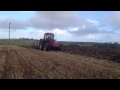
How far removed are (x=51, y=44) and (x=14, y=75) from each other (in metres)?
10.1

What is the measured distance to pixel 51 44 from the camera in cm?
1730
